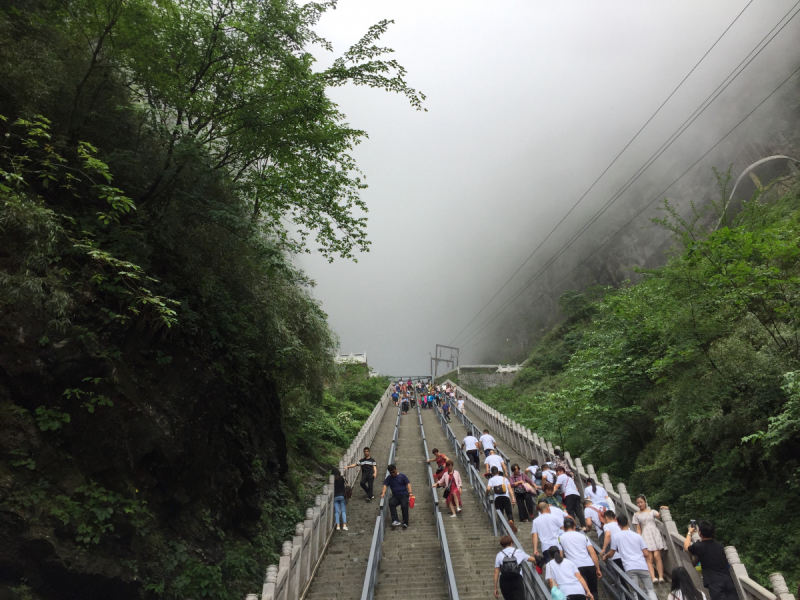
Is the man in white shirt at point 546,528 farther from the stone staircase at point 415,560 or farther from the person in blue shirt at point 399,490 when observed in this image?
the person in blue shirt at point 399,490

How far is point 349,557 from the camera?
906 cm

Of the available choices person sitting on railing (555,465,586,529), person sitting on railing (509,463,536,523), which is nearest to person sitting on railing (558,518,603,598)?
person sitting on railing (555,465,586,529)

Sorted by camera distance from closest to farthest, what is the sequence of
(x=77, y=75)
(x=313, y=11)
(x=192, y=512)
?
1. (x=192, y=512)
2. (x=77, y=75)
3. (x=313, y=11)

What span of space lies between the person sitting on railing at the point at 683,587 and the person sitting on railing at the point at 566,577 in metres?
0.94

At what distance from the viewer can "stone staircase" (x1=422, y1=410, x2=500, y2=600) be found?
7.48 metres

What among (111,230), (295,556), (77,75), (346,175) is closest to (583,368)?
(346,175)

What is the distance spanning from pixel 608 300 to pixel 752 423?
25.0ft

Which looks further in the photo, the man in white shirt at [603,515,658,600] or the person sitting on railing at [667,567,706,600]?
the man in white shirt at [603,515,658,600]

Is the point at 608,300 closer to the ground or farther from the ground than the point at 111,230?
farther from the ground

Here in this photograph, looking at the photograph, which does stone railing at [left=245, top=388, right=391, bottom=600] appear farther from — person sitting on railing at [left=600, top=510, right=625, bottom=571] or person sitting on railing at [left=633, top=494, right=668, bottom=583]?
person sitting on railing at [left=633, top=494, right=668, bottom=583]

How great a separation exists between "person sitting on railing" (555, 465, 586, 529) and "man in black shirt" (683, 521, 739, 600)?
3.61 m

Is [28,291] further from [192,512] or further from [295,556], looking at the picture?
[295,556]

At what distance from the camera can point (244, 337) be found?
10781 millimetres

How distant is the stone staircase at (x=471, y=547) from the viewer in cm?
748
